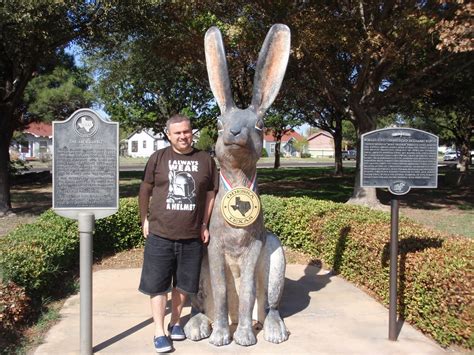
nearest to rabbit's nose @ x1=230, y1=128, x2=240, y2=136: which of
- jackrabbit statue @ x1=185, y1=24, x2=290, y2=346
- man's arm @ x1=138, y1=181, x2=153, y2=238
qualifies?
jackrabbit statue @ x1=185, y1=24, x2=290, y2=346

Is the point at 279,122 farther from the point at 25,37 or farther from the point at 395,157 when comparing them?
the point at 395,157

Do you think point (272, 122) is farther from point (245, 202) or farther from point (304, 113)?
point (245, 202)

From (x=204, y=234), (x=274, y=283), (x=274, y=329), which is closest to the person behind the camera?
(x=204, y=234)

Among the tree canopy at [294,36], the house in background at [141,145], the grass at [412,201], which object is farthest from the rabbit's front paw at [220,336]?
the house in background at [141,145]

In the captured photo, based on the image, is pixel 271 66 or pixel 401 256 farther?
pixel 401 256

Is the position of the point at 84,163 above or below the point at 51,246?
above

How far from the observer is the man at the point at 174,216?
3895mm

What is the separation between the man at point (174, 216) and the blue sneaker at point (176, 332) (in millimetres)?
214

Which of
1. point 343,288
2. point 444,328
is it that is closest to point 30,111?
point 343,288

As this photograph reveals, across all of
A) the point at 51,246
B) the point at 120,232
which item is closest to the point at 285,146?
the point at 120,232

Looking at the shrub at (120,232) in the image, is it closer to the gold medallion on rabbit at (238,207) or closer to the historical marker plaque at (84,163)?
the historical marker plaque at (84,163)

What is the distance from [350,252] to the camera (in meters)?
6.10

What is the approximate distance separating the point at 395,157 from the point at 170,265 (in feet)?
7.07

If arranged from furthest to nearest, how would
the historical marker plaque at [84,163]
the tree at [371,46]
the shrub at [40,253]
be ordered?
the tree at [371,46]
the shrub at [40,253]
the historical marker plaque at [84,163]
